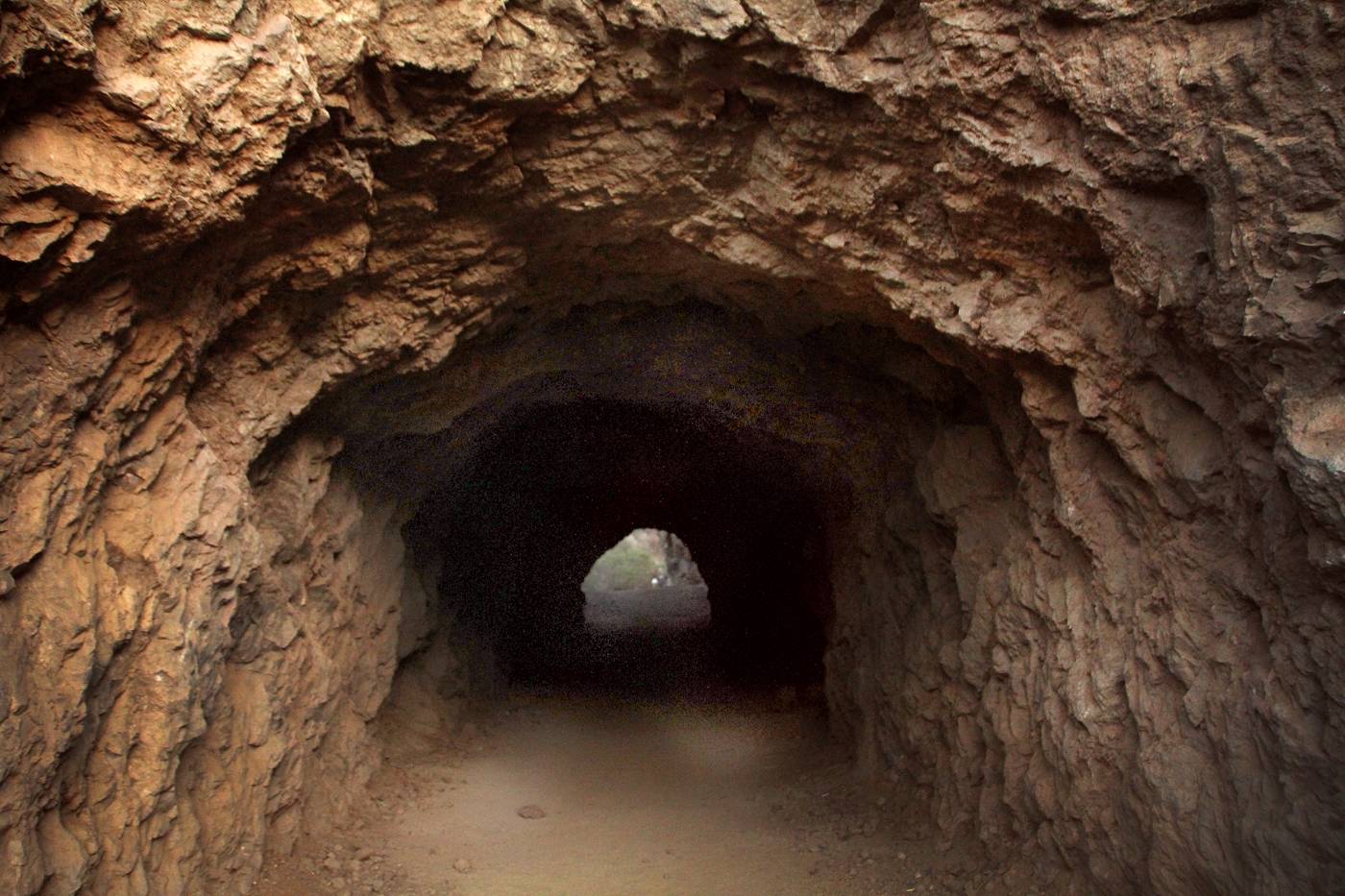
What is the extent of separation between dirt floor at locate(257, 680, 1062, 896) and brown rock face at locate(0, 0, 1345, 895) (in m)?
0.41

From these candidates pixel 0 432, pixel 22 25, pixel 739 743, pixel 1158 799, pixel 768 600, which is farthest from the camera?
pixel 768 600

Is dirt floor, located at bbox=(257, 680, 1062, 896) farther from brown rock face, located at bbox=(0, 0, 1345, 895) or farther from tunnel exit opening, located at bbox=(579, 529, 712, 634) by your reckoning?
tunnel exit opening, located at bbox=(579, 529, 712, 634)

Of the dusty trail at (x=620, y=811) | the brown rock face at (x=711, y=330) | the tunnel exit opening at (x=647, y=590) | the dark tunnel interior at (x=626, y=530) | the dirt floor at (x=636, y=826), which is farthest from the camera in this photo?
the tunnel exit opening at (x=647, y=590)

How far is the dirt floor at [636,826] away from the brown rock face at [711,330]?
Answer: 1.34 ft

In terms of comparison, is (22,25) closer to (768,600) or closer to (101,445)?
(101,445)

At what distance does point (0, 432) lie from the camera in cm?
348

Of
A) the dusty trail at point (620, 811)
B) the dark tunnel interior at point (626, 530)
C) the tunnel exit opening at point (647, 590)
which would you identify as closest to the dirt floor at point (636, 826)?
the dusty trail at point (620, 811)

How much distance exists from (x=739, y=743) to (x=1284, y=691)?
665cm

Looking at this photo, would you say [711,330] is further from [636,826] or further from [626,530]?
[626,530]

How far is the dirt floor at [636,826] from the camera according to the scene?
625 centimetres

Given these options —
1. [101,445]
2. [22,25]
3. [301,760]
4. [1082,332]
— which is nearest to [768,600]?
[301,760]

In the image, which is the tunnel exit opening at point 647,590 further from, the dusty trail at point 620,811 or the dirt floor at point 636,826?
the dirt floor at point 636,826

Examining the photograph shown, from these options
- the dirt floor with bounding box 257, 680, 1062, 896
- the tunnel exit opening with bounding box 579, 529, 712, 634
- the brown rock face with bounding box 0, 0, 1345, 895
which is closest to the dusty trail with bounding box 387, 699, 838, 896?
the dirt floor with bounding box 257, 680, 1062, 896

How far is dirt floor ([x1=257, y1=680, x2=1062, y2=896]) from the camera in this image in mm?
6250
